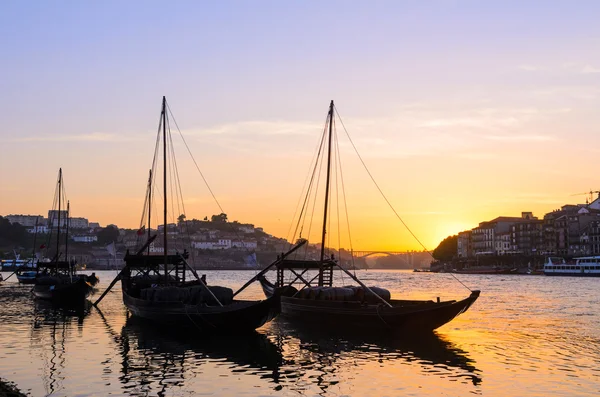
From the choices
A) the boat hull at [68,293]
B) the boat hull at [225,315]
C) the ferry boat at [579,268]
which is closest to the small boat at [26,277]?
the boat hull at [68,293]

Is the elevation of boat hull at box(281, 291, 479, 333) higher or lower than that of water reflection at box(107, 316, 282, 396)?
higher

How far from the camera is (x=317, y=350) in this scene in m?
36.7

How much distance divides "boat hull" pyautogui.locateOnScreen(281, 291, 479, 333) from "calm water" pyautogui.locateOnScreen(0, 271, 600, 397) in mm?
1113

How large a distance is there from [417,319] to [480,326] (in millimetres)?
9822

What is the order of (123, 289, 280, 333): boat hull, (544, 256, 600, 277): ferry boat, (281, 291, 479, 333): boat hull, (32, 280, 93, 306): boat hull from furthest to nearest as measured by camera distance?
1. (544, 256, 600, 277): ferry boat
2. (32, 280, 93, 306): boat hull
3. (281, 291, 479, 333): boat hull
4. (123, 289, 280, 333): boat hull

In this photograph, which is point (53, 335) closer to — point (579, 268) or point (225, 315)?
point (225, 315)

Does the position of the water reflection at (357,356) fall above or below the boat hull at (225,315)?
below

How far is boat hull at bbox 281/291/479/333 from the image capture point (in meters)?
41.1

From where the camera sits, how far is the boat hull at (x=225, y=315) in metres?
40.2

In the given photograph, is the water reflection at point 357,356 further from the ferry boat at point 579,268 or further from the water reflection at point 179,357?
the ferry boat at point 579,268

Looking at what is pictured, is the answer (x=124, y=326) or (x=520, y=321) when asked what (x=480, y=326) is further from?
(x=124, y=326)

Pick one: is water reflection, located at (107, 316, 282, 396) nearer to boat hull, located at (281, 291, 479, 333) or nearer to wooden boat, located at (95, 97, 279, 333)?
wooden boat, located at (95, 97, 279, 333)

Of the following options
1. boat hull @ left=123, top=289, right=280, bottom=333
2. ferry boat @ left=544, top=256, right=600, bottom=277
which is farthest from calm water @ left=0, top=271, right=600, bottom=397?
ferry boat @ left=544, top=256, right=600, bottom=277

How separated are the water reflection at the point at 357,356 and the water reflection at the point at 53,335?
355 inches
